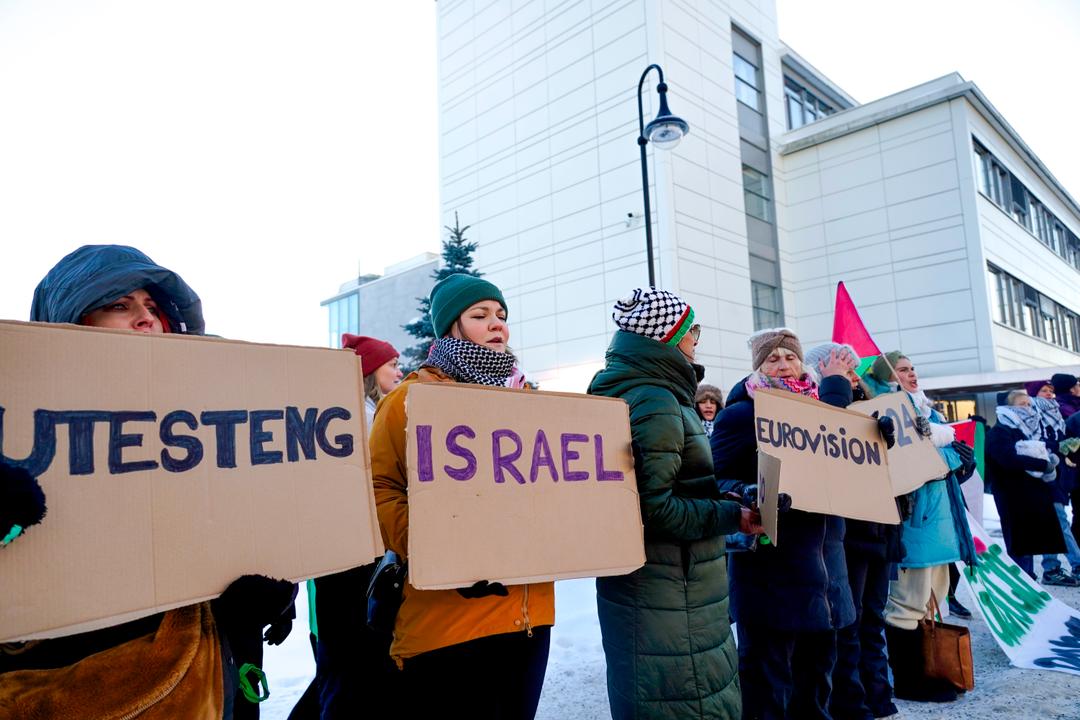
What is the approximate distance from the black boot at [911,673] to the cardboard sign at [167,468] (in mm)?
3521

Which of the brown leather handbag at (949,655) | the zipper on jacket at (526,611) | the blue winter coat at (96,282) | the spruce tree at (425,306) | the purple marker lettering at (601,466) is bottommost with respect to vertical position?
the brown leather handbag at (949,655)

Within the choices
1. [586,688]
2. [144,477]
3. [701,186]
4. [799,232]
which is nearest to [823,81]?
[799,232]

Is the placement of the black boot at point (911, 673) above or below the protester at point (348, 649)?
below

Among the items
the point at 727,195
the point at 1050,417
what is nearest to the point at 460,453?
the point at 1050,417

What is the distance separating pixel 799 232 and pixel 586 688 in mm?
20215

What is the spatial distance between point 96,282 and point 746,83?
74.3ft

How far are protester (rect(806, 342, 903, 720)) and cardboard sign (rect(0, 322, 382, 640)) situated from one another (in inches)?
107

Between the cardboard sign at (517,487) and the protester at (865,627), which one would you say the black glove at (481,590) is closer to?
the cardboard sign at (517,487)

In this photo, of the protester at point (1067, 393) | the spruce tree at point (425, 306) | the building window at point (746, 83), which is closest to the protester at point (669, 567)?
the protester at point (1067, 393)

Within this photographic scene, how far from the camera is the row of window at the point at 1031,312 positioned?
19219 mm

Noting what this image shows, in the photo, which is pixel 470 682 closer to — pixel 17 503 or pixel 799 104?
pixel 17 503

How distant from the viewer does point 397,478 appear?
6.95 feet

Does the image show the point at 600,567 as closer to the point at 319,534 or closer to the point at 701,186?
the point at 319,534

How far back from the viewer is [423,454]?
188 cm
